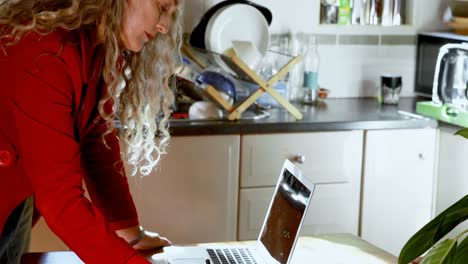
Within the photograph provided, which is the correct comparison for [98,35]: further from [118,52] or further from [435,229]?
[435,229]

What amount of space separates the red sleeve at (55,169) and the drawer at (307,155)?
5.28 ft

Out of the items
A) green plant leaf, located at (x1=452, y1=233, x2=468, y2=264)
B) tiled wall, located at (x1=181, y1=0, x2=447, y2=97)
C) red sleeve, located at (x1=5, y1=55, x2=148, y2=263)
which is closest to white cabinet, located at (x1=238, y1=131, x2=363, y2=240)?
tiled wall, located at (x1=181, y1=0, x2=447, y2=97)

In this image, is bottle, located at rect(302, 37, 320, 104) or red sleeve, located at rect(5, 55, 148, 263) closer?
red sleeve, located at rect(5, 55, 148, 263)

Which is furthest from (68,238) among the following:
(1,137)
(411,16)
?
(411,16)

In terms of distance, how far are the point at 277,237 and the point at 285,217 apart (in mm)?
50

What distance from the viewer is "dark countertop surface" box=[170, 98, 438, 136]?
3191 millimetres

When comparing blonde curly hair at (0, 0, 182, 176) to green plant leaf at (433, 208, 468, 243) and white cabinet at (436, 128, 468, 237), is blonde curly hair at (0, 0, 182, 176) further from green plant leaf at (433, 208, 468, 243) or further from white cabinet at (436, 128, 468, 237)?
white cabinet at (436, 128, 468, 237)

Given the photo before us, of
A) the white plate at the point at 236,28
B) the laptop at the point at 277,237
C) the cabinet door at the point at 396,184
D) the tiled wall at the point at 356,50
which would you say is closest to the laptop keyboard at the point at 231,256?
the laptop at the point at 277,237

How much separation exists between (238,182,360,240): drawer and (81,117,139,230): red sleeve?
1.31 metres

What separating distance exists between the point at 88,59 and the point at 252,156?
5.05ft

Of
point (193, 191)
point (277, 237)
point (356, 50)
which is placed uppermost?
point (356, 50)

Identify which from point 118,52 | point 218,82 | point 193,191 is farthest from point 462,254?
point 218,82

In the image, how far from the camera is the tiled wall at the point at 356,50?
383cm

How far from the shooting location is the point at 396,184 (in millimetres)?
3514
